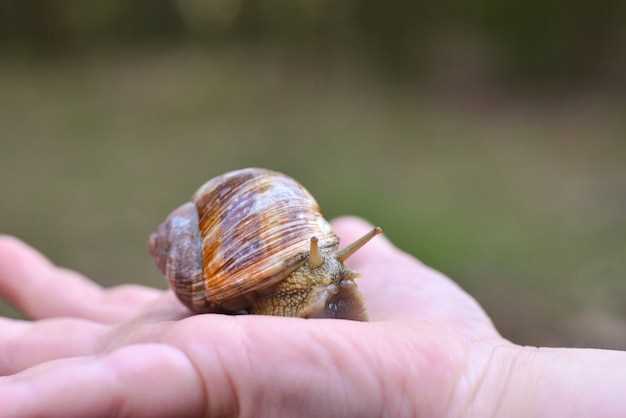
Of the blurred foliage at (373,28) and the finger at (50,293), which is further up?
the blurred foliage at (373,28)

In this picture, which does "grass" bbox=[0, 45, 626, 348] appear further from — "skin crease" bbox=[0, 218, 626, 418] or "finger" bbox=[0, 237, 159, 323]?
"skin crease" bbox=[0, 218, 626, 418]

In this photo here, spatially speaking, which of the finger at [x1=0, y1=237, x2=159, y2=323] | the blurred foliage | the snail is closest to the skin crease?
the snail

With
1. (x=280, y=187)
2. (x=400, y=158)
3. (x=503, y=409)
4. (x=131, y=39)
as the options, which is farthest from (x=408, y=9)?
(x=503, y=409)

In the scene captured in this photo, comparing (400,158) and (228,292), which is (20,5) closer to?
(400,158)

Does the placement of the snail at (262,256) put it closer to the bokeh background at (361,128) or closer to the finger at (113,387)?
the finger at (113,387)

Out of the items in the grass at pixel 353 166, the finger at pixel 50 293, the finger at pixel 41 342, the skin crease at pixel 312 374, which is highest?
the skin crease at pixel 312 374

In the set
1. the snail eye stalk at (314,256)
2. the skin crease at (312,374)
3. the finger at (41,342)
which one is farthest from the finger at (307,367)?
the finger at (41,342)

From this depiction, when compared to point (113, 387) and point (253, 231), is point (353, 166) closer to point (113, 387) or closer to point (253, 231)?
point (253, 231)
